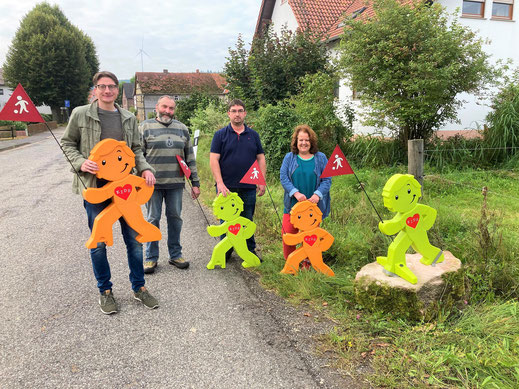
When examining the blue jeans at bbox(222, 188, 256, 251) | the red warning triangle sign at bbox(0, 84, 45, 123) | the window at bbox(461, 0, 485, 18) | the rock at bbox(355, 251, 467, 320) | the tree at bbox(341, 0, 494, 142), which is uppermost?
the window at bbox(461, 0, 485, 18)

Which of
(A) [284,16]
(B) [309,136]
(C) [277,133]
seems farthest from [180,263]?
(A) [284,16]

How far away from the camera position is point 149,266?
4.45m

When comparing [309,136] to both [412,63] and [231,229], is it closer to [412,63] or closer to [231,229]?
[231,229]

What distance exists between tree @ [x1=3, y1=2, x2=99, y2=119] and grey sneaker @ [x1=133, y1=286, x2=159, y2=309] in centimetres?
4319

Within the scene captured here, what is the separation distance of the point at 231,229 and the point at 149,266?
1.06m

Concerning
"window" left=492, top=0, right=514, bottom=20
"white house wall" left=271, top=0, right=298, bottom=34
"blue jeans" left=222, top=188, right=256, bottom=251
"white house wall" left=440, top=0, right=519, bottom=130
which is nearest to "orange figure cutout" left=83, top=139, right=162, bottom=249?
"blue jeans" left=222, top=188, right=256, bottom=251

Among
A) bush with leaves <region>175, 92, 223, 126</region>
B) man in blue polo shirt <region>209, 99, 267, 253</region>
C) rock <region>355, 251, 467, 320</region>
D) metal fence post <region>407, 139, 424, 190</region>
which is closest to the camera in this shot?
rock <region>355, 251, 467, 320</region>

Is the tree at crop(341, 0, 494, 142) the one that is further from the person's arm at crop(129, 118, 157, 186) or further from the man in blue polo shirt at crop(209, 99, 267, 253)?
the person's arm at crop(129, 118, 157, 186)

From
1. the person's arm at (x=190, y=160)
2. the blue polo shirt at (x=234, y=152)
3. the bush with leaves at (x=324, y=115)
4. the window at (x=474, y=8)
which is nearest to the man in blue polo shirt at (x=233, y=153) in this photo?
the blue polo shirt at (x=234, y=152)

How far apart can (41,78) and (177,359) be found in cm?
4469

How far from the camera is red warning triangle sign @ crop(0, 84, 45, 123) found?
3.28 m

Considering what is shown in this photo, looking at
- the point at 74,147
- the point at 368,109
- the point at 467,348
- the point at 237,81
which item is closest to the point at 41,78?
the point at 237,81

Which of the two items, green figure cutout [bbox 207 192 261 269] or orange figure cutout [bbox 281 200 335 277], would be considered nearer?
orange figure cutout [bbox 281 200 335 277]

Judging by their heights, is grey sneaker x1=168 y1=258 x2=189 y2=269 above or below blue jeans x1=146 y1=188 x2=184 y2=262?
below
